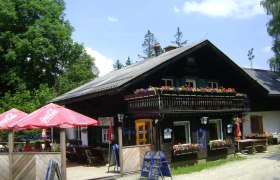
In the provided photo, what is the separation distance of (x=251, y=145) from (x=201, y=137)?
4.89m

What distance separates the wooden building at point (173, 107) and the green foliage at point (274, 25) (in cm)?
826

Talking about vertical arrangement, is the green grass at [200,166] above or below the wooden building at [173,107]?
below

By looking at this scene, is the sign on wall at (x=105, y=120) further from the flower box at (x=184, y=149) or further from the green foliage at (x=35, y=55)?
the green foliage at (x=35, y=55)

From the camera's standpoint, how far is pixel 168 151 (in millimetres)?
16172

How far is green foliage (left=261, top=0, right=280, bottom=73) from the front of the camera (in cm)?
2722

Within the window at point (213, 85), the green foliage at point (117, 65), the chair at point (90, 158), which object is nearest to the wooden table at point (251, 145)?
the window at point (213, 85)

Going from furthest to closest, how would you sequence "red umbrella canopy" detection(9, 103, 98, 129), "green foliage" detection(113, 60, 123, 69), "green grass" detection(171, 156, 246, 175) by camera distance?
"green foliage" detection(113, 60, 123, 69) → "green grass" detection(171, 156, 246, 175) → "red umbrella canopy" detection(9, 103, 98, 129)

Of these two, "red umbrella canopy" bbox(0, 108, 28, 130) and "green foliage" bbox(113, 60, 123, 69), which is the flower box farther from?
"green foliage" bbox(113, 60, 123, 69)

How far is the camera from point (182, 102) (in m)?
16.5

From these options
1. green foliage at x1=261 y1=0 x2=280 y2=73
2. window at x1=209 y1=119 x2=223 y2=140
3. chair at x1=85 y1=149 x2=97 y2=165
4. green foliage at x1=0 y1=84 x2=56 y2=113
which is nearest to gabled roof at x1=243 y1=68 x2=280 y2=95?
green foliage at x1=261 y1=0 x2=280 y2=73

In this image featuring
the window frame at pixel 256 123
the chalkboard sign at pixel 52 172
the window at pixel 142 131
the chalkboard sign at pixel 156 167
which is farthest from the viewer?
the window frame at pixel 256 123

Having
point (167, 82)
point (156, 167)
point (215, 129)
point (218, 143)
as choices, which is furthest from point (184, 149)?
point (156, 167)

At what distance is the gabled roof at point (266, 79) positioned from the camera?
1053 inches

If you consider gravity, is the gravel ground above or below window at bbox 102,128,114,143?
below
